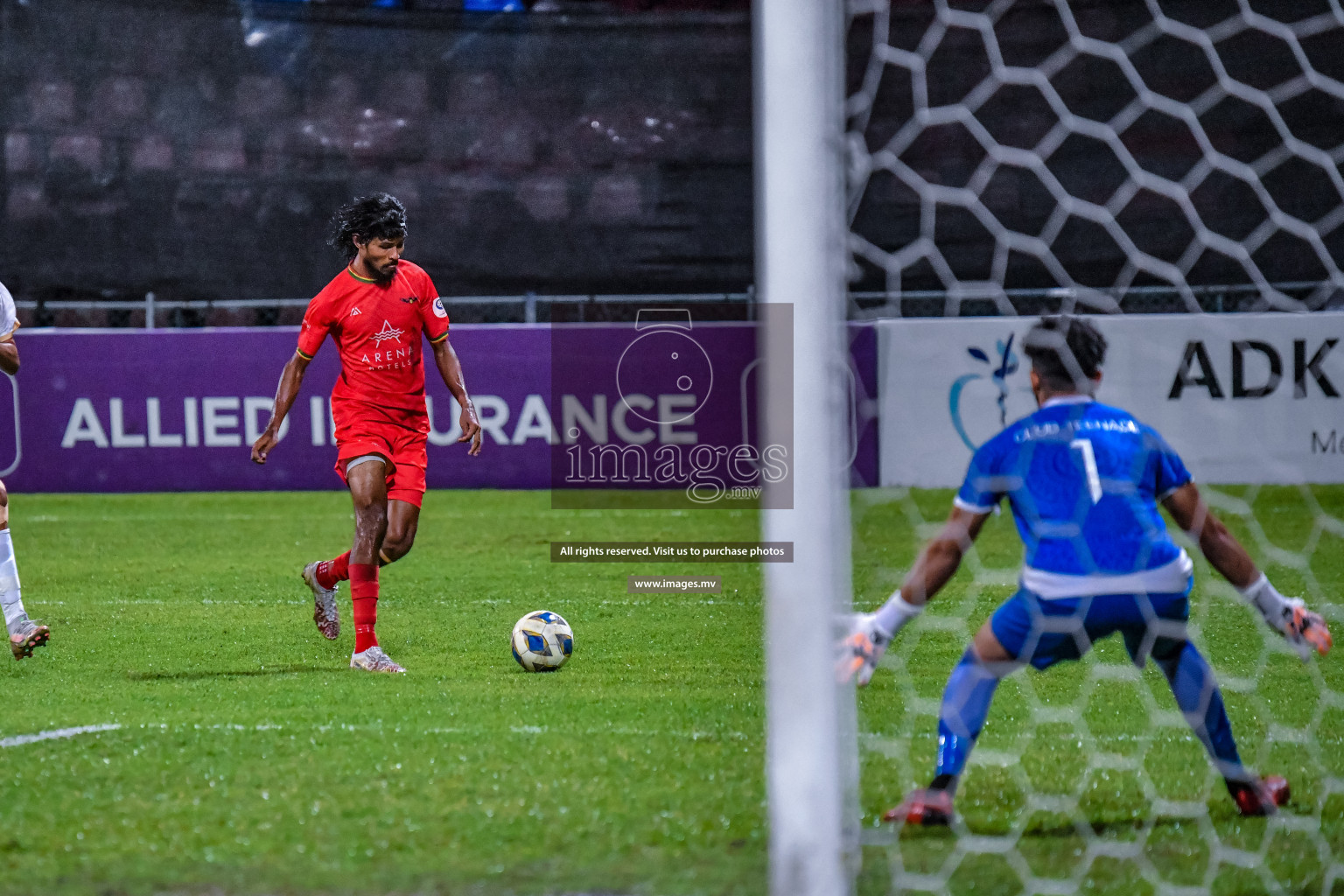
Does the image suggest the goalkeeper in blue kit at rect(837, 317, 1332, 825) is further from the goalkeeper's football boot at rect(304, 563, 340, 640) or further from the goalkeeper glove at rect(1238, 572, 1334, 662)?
the goalkeeper's football boot at rect(304, 563, 340, 640)

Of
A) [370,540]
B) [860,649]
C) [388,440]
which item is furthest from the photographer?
[388,440]

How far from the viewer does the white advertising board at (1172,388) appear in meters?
10.9

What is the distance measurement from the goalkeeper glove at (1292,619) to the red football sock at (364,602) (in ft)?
10.0

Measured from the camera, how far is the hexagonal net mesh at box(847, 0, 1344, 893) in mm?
3123

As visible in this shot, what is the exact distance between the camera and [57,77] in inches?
527

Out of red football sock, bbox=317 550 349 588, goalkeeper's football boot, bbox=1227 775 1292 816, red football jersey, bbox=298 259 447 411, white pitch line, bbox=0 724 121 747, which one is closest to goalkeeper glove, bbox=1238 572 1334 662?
goalkeeper's football boot, bbox=1227 775 1292 816

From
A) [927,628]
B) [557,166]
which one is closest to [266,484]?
[557,166]

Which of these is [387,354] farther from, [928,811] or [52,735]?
[928,811]

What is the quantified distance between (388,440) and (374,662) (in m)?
0.83

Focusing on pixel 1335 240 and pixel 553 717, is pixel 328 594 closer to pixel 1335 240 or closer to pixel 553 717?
pixel 553 717

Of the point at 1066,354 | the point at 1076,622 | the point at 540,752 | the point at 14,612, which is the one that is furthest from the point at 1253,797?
the point at 14,612

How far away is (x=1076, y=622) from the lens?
322 centimetres

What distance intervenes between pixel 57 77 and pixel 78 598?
7.96 m

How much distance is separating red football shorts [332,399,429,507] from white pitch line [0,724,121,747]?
4.52 ft
